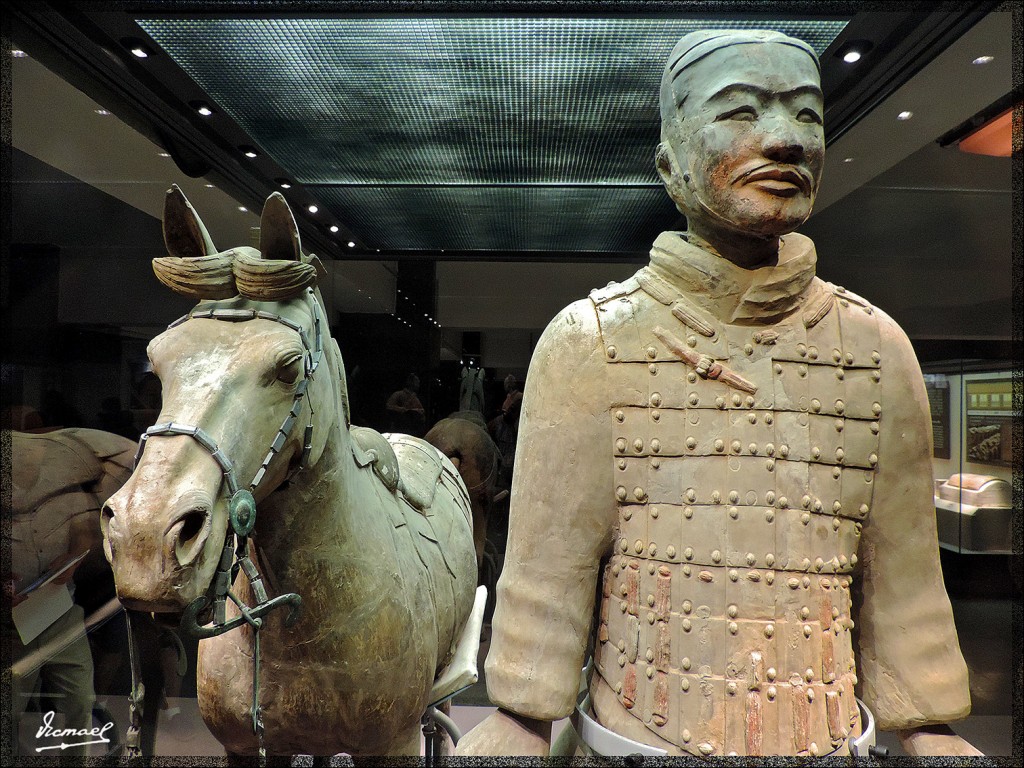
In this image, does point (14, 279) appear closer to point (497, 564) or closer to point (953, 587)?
point (497, 564)

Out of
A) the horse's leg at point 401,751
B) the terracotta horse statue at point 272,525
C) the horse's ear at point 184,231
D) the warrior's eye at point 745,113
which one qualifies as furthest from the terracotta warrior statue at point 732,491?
the horse's ear at point 184,231

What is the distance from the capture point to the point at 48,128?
2.60 meters

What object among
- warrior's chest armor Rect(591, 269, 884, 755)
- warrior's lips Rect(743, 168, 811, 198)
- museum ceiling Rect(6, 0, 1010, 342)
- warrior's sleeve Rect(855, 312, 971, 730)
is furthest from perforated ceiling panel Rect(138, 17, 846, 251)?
warrior's sleeve Rect(855, 312, 971, 730)

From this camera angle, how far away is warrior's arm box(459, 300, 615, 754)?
1.55 meters

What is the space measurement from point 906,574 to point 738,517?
0.47 metres

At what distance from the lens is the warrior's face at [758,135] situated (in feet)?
4.85

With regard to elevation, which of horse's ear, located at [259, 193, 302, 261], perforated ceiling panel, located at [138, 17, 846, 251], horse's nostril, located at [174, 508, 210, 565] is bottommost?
horse's nostril, located at [174, 508, 210, 565]

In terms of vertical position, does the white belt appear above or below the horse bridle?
below

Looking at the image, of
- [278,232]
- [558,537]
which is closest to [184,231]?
[278,232]

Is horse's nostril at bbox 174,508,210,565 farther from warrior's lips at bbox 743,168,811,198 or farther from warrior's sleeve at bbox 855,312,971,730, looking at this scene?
warrior's sleeve at bbox 855,312,971,730

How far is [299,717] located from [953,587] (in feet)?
8.68

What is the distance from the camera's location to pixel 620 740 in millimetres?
1527

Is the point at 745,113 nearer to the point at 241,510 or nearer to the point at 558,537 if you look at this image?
the point at 558,537

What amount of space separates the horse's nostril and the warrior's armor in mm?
721
